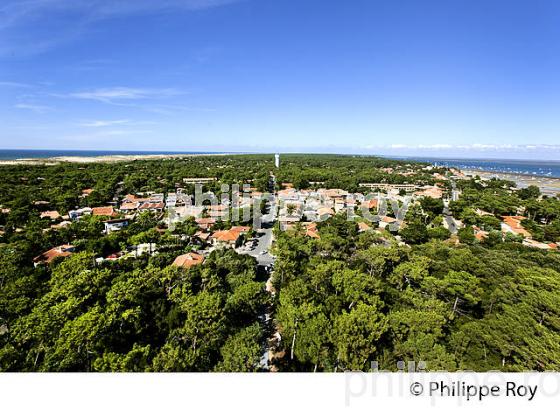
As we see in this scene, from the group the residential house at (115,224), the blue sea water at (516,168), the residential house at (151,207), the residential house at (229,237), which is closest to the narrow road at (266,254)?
the residential house at (229,237)

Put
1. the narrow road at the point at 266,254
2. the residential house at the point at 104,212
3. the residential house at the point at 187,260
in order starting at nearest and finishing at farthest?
1. the narrow road at the point at 266,254
2. the residential house at the point at 187,260
3. the residential house at the point at 104,212

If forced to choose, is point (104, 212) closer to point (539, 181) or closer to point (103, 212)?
point (103, 212)

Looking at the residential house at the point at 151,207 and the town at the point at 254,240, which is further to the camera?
the residential house at the point at 151,207

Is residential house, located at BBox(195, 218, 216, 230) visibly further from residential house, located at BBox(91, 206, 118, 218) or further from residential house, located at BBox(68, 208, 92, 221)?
residential house, located at BBox(68, 208, 92, 221)

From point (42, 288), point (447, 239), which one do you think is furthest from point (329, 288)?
point (447, 239)

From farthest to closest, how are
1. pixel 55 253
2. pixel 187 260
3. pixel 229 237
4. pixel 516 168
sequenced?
pixel 516 168, pixel 229 237, pixel 55 253, pixel 187 260

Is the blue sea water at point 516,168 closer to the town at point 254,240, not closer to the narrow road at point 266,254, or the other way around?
the town at point 254,240

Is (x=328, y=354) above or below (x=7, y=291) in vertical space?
below

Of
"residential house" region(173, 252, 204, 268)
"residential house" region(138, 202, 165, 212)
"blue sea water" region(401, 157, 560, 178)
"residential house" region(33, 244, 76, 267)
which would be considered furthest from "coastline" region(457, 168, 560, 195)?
"residential house" region(33, 244, 76, 267)

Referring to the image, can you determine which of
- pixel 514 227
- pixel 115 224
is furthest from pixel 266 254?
pixel 514 227
